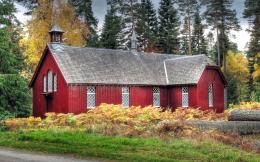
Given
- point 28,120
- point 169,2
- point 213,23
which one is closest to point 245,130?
point 28,120

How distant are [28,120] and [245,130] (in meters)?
12.8

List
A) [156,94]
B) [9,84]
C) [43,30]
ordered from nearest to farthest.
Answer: [9,84]
[156,94]
[43,30]

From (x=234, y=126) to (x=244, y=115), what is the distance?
4.73 ft

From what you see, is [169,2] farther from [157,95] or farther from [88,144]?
[88,144]

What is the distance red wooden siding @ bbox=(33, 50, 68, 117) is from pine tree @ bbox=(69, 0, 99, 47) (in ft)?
62.0

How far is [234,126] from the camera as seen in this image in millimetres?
23703

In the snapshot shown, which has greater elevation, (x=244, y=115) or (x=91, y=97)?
(x=91, y=97)

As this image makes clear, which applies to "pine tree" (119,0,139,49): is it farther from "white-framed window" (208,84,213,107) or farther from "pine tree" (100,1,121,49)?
"white-framed window" (208,84,213,107)

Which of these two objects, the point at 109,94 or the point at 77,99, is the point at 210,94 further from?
the point at 77,99

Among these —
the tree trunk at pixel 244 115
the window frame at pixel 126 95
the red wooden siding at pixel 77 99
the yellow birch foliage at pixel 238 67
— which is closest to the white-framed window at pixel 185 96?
the window frame at pixel 126 95

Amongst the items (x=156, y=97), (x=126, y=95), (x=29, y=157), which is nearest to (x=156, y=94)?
(x=156, y=97)

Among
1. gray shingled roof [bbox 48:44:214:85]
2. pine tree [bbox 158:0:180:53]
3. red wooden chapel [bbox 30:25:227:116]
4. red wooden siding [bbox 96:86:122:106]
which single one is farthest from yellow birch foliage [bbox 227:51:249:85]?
red wooden siding [bbox 96:86:122:106]

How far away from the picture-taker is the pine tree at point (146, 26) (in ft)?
216

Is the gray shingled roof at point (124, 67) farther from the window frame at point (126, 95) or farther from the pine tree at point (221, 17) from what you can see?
the pine tree at point (221, 17)
